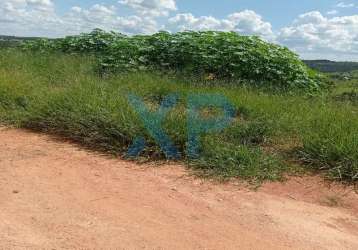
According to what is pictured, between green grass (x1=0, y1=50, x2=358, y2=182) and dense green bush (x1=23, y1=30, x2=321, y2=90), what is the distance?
1.37m

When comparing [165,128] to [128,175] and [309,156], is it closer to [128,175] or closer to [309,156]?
[128,175]

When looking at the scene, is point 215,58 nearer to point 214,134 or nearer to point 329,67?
point 214,134

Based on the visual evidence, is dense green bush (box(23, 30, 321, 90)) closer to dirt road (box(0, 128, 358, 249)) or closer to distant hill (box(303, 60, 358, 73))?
dirt road (box(0, 128, 358, 249))

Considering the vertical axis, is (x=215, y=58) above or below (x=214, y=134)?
above

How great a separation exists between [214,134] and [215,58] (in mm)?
4337

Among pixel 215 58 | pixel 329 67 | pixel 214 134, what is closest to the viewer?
pixel 214 134

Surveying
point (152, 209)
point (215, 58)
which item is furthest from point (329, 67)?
point (152, 209)

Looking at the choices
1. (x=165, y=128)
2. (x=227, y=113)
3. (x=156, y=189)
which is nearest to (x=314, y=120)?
(x=227, y=113)

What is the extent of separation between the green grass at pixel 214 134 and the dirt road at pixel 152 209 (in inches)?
13.0

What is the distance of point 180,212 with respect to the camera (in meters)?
3.84

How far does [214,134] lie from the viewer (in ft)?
17.9

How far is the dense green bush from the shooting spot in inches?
369

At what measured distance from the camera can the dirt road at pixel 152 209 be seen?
3344 mm

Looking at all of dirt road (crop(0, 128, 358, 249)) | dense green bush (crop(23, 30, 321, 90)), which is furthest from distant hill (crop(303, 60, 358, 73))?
dirt road (crop(0, 128, 358, 249))
